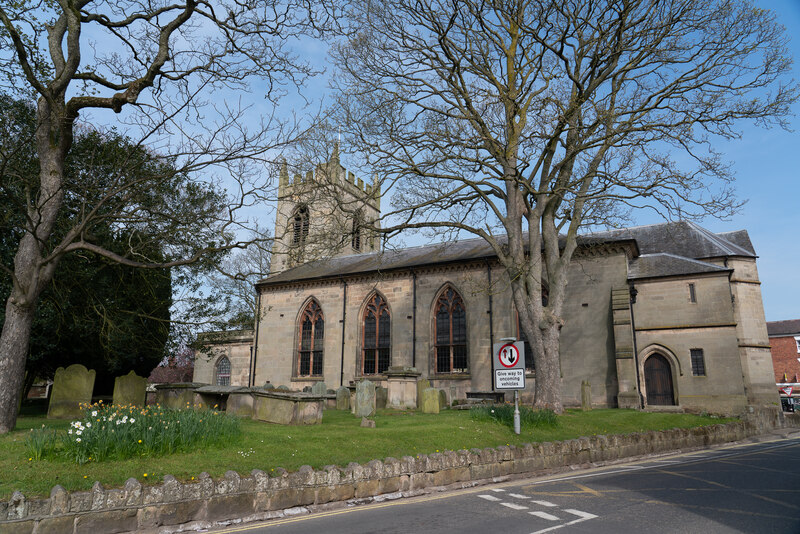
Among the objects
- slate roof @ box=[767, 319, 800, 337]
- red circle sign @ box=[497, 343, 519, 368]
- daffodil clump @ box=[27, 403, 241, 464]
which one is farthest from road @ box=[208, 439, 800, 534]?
slate roof @ box=[767, 319, 800, 337]

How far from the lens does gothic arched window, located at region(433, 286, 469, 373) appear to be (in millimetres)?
24422

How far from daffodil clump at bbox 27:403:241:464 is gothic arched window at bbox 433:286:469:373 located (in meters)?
17.0

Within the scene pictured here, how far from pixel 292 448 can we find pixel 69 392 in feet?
25.1

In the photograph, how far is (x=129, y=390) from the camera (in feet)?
42.6

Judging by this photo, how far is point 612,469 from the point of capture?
10773 millimetres

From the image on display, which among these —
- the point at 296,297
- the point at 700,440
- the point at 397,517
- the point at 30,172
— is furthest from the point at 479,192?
the point at 296,297

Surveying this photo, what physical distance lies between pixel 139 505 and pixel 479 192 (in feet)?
43.0

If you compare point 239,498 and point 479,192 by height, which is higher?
point 479,192

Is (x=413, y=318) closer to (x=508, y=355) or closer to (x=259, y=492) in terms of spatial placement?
(x=508, y=355)

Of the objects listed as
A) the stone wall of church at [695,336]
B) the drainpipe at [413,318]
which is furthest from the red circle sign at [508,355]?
the drainpipe at [413,318]

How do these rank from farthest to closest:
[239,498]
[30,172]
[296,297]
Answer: [296,297] < [30,172] < [239,498]

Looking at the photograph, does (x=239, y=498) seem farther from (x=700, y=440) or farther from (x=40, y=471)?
(x=700, y=440)

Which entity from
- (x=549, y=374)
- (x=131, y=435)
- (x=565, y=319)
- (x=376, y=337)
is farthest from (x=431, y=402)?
(x=376, y=337)

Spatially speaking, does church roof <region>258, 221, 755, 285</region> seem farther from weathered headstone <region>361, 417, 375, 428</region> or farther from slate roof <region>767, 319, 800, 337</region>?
slate roof <region>767, 319, 800, 337</region>
